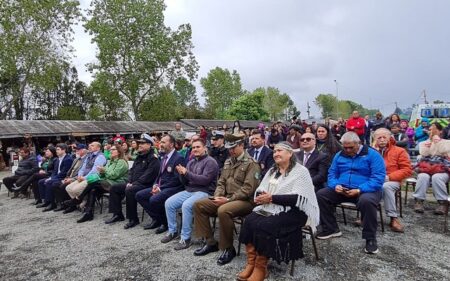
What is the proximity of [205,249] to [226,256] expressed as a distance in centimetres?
44

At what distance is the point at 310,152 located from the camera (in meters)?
5.28

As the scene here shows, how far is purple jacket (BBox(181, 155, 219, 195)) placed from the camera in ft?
16.1

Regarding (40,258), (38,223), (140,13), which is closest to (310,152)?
(40,258)

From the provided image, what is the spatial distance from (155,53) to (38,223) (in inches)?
994

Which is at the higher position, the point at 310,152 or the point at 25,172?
the point at 310,152

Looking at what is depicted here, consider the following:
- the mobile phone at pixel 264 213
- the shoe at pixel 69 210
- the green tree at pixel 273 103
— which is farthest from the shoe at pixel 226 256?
the green tree at pixel 273 103

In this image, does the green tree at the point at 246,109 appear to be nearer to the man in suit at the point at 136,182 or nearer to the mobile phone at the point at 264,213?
the man in suit at the point at 136,182

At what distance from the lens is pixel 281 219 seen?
134 inches

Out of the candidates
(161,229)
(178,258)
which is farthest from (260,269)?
(161,229)

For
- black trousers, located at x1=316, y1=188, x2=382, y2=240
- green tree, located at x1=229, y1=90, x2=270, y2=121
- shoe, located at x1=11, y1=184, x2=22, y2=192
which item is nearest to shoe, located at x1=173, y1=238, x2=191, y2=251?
black trousers, located at x1=316, y1=188, x2=382, y2=240

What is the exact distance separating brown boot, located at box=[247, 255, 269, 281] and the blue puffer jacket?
1.77m

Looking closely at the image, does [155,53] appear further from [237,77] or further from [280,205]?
[237,77]

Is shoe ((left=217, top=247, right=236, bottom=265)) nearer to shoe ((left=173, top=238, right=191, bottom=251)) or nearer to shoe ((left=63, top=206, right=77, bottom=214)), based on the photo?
shoe ((left=173, top=238, right=191, bottom=251))

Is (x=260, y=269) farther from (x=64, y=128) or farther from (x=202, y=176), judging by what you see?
(x=64, y=128)
